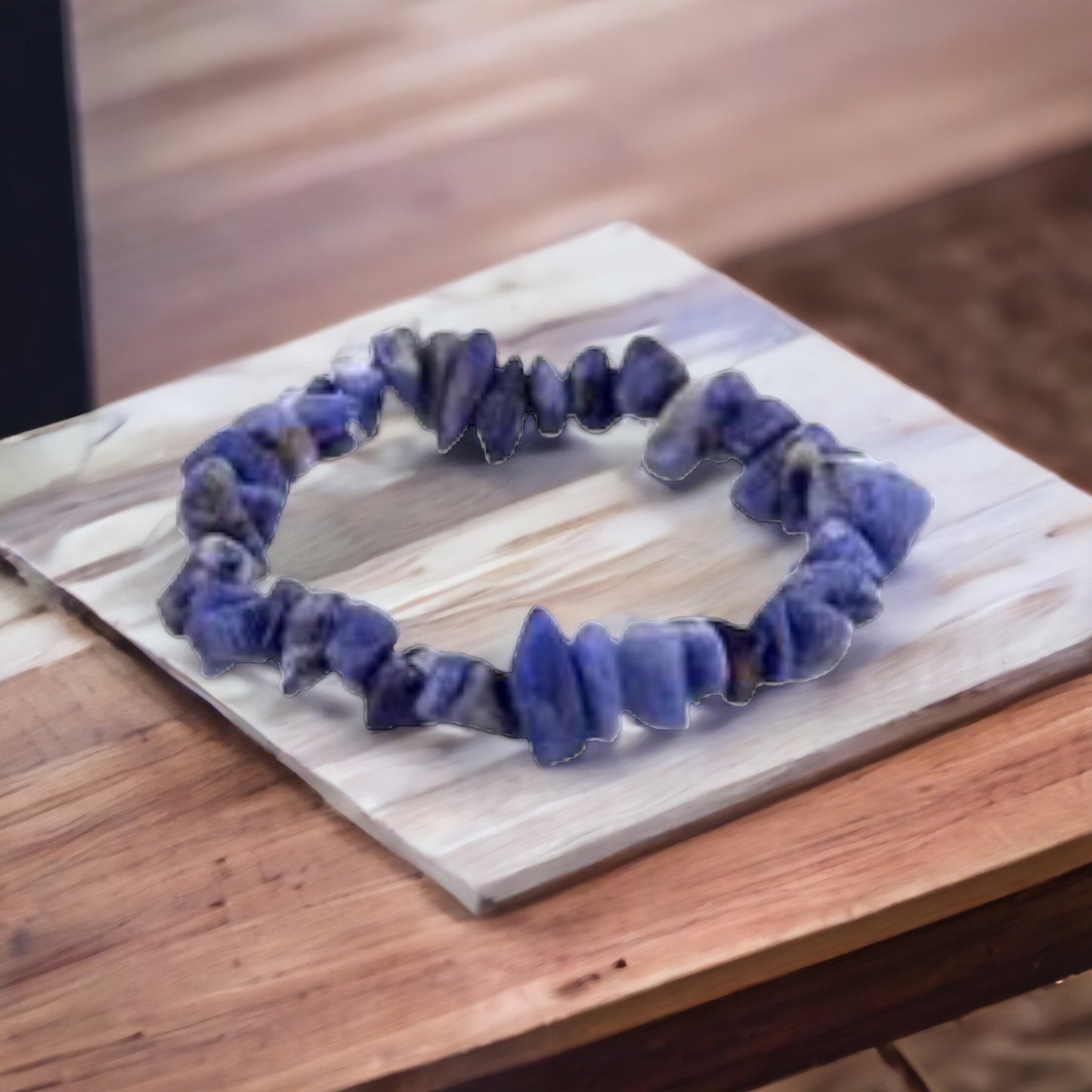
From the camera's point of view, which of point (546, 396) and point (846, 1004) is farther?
point (546, 396)

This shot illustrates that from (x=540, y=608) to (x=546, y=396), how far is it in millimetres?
158

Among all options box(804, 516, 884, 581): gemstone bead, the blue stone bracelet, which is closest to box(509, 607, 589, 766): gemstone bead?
the blue stone bracelet

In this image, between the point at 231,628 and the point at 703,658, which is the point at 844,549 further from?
the point at 231,628

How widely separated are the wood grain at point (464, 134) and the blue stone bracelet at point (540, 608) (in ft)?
2.00

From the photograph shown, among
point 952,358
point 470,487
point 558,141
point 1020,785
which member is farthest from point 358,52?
point 1020,785

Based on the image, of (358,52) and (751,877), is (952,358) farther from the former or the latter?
(751,877)

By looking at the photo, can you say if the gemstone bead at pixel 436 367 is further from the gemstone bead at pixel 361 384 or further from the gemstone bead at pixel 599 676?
the gemstone bead at pixel 599 676

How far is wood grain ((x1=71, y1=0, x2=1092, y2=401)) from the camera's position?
52.2 inches

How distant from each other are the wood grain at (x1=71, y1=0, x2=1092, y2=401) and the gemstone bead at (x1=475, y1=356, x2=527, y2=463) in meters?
0.61

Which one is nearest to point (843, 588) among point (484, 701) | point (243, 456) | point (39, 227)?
point (484, 701)

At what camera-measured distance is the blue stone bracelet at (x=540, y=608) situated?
1.81 feet

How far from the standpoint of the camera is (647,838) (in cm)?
54

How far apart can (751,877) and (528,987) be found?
0.27ft

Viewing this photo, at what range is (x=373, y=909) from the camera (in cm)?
53
